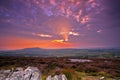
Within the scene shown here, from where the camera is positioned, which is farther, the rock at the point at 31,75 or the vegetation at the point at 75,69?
the vegetation at the point at 75,69

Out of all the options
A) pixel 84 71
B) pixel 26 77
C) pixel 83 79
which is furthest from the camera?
pixel 84 71

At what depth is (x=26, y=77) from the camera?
19062 millimetres

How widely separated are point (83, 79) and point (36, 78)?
7.04 metres

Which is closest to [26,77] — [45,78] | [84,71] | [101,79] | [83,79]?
[45,78]

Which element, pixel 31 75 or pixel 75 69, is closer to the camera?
pixel 31 75

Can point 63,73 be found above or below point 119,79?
above

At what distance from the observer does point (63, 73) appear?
20641mm

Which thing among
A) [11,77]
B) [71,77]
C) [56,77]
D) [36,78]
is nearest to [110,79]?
[71,77]

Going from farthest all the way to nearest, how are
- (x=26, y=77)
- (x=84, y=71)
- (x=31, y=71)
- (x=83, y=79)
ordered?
(x=84, y=71)
(x=83, y=79)
(x=31, y=71)
(x=26, y=77)

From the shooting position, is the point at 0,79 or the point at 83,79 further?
the point at 83,79

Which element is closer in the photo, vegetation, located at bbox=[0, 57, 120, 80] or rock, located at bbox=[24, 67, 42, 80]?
rock, located at bbox=[24, 67, 42, 80]

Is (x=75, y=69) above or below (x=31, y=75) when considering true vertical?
below

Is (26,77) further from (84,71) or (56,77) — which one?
(84,71)

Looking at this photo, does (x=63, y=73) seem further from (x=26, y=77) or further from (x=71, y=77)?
(x=26, y=77)
